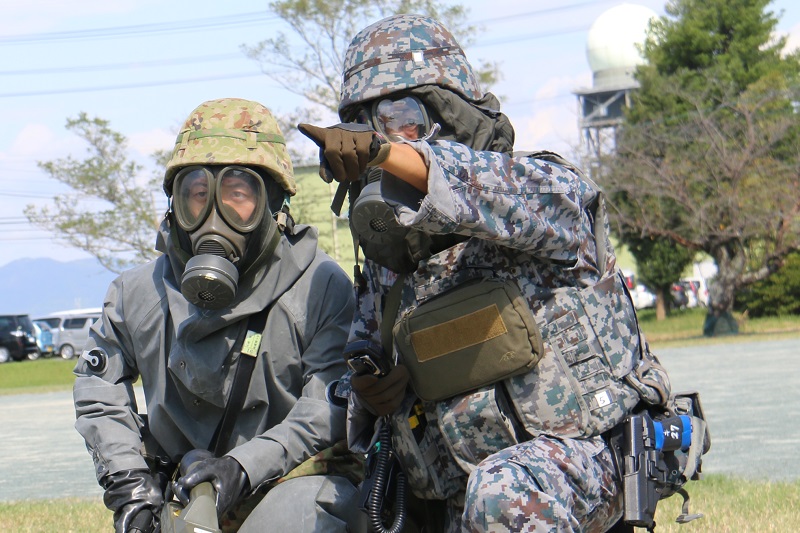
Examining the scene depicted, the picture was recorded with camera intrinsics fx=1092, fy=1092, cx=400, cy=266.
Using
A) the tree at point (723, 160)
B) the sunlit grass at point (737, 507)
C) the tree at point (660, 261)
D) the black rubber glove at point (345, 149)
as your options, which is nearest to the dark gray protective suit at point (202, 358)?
the black rubber glove at point (345, 149)

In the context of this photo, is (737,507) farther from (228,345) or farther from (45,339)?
(45,339)

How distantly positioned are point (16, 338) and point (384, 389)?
43.7m

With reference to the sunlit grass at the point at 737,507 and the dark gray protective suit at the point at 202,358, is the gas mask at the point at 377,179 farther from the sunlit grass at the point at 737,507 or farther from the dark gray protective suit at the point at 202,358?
the sunlit grass at the point at 737,507

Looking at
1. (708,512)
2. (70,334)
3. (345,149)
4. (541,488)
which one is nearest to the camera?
(345,149)

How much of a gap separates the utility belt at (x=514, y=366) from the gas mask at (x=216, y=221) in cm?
69

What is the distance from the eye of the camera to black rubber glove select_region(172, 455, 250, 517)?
11.7 feet

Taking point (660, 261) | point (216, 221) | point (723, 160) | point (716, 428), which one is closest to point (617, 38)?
point (660, 261)

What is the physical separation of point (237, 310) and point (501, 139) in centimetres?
123

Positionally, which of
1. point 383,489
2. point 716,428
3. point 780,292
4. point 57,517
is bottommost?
point 780,292

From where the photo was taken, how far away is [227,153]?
415cm

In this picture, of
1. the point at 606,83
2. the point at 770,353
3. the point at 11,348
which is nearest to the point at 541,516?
the point at 770,353

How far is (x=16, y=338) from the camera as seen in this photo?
44250 millimetres

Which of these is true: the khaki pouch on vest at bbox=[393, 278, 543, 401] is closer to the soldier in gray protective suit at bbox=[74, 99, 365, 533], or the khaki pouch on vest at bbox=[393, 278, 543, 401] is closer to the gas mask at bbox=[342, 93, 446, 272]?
the gas mask at bbox=[342, 93, 446, 272]

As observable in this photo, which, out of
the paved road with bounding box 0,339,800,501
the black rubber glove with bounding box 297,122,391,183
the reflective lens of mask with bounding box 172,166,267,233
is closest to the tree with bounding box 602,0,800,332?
the paved road with bounding box 0,339,800,501
